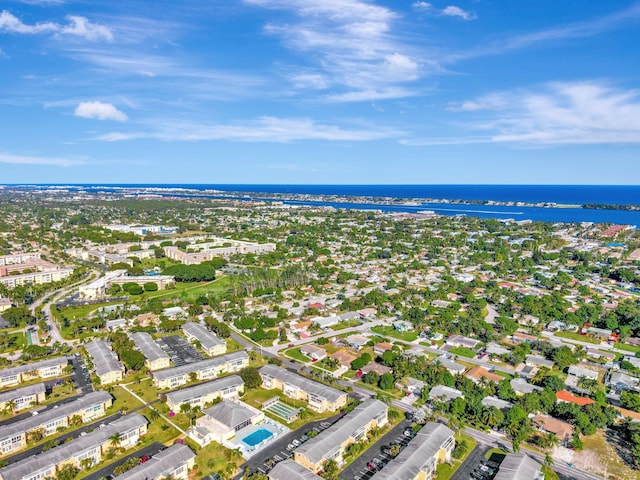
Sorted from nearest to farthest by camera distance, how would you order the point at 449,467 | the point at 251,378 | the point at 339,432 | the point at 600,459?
the point at 449,467
the point at 600,459
the point at 339,432
the point at 251,378

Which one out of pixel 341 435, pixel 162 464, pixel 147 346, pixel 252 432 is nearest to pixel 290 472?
pixel 341 435

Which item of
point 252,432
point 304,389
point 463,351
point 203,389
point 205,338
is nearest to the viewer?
point 252,432

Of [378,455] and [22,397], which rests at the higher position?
[22,397]

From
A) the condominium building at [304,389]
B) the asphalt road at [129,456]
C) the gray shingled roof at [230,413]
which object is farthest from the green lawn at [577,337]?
the asphalt road at [129,456]

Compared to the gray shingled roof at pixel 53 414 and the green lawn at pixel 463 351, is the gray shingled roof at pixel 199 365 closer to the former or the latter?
the gray shingled roof at pixel 53 414

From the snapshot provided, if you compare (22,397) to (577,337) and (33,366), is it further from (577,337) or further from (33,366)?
(577,337)

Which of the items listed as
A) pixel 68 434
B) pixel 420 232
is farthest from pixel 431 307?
pixel 420 232
